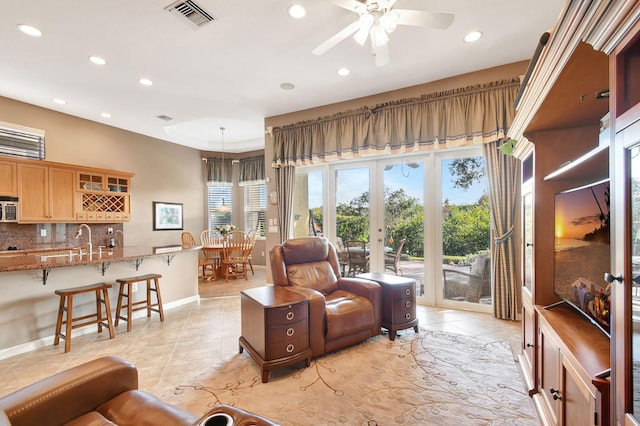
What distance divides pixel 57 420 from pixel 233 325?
96.2 inches

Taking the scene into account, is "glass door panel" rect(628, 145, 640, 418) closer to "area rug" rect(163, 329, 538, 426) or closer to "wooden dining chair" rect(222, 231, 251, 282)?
"area rug" rect(163, 329, 538, 426)

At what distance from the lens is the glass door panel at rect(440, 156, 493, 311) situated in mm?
3802

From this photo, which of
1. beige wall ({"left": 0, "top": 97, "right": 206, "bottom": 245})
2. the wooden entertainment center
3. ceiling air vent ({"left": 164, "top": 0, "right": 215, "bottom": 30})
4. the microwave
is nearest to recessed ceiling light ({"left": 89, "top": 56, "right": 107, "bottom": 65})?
ceiling air vent ({"left": 164, "top": 0, "right": 215, "bottom": 30})

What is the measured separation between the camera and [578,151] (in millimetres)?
1787

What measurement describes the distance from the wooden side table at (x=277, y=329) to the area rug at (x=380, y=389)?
147 mm

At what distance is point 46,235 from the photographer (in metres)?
4.66

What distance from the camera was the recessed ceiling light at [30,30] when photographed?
2652mm

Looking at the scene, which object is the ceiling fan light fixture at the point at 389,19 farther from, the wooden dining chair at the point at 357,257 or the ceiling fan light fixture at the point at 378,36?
the wooden dining chair at the point at 357,257

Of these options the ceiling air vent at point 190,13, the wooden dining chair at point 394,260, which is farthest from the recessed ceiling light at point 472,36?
the wooden dining chair at point 394,260

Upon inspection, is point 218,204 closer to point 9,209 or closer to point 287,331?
point 9,209

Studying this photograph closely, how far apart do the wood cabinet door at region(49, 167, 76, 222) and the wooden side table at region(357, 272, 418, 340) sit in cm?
508

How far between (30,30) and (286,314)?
3571mm

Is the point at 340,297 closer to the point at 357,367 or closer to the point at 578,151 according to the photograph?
the point at 357,367

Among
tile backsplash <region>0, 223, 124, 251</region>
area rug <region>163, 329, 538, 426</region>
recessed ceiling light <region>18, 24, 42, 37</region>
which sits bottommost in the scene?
area rug <region>163, 329, 538, 426</region>
